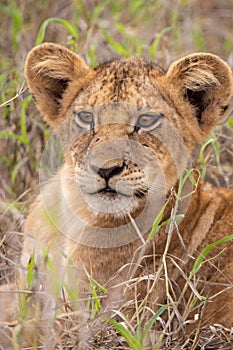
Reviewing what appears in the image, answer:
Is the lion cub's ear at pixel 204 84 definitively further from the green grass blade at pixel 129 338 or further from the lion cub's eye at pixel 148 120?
the green grass blade at pixel 129 338

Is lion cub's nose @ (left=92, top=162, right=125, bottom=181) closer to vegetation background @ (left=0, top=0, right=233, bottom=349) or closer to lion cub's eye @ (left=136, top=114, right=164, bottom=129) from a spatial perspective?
lion cub's eye @ (left=136, top=114, right=164, bottom=129)

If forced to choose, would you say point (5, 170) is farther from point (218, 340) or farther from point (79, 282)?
point (218, 340)

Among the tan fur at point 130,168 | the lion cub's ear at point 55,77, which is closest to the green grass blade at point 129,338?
the tan fur at point 130,168

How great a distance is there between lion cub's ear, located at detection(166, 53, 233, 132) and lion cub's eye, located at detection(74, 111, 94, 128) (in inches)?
17.5

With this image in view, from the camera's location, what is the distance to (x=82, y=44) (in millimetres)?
6055

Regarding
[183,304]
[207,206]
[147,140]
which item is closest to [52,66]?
[147,140]

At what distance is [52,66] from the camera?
14.4 ft

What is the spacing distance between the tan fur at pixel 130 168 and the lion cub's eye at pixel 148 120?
2 centimetres

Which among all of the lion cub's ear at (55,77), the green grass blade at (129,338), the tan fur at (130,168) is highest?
the lion cub's ear at (55,77)

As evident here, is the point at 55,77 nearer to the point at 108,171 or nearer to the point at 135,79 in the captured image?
the point at 135,79

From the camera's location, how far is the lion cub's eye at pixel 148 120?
4105mm

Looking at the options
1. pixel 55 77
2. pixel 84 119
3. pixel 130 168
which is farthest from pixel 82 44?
pixel 130 168

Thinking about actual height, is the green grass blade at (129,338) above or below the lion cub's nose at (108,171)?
below

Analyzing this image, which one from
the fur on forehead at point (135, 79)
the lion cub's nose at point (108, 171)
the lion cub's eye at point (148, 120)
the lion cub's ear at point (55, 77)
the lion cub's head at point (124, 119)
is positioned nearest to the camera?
the lion cub's nose at point (108, 171)
